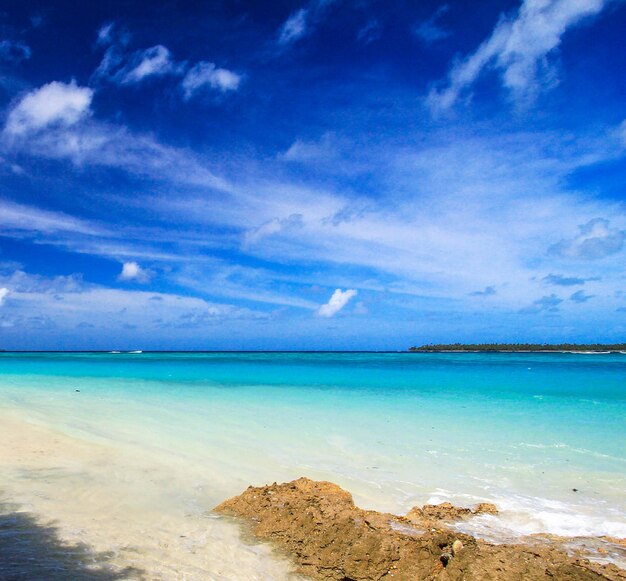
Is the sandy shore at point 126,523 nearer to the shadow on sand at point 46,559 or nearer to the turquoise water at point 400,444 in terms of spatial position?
the shadow on sand at point 46,559

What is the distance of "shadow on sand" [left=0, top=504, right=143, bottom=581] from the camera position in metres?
3.37

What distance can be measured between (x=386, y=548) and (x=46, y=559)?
279 cm

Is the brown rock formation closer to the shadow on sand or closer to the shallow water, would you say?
the shallow water

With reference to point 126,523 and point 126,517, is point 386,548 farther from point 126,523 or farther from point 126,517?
point 126,517

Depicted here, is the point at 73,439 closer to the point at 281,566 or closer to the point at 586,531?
the point at 281,566

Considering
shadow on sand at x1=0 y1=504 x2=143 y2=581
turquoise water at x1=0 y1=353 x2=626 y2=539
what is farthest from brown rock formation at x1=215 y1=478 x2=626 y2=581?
shadow on sand at x1=0 y1=504 x2=143 y2=581

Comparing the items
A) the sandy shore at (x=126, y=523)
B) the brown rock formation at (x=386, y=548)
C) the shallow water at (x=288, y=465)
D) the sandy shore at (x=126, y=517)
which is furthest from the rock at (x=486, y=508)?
the sandy shore at (x=126, y=517)

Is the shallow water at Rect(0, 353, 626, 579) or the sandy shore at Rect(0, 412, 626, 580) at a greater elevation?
the sandy shore at Rect(0, 412, 626, 580)

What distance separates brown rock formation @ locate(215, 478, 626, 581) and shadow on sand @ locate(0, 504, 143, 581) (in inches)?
57.3

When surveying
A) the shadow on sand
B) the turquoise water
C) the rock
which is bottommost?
A: the turquoise water

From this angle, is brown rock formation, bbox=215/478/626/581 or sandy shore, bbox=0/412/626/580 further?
sandy shore, bbox=0/412/626/580

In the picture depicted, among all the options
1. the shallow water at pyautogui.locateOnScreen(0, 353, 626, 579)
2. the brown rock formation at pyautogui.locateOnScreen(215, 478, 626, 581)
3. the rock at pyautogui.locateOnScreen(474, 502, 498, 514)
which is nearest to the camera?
the brown rock formation at pyautogui.locateOnScreen(215, 478, 626, 581)

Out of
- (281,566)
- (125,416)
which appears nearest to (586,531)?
(281,566)

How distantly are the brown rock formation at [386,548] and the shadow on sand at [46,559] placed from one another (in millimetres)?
1456
